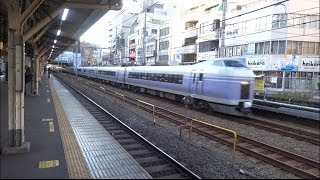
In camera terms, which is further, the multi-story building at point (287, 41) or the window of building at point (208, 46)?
the window of building at point (208, 46)

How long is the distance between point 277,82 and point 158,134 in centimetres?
2266

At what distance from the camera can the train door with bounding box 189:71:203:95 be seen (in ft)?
58.7

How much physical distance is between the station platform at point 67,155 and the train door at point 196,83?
6.56m

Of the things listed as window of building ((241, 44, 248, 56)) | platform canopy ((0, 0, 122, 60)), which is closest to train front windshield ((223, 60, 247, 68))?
platform canopy ((0, 0, 122, 60))

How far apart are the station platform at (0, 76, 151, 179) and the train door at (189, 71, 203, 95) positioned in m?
6.56

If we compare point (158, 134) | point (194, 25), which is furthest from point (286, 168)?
point (194, 25)

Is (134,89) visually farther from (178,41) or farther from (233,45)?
(178,41)

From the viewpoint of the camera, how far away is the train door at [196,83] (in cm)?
1789

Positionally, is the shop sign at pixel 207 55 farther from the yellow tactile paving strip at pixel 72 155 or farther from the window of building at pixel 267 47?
the yellow tactile paving strip at pixel 72 155

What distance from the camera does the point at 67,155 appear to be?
8.46 meters

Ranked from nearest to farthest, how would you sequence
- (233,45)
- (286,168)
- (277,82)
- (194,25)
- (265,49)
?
(286,168) → (277,82) → (265,49) → (233,45) → (194,25)

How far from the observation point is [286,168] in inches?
331

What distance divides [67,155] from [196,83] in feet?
35.5

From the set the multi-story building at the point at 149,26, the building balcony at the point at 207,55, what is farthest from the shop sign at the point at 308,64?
the multi-story building at the point at 149,26
